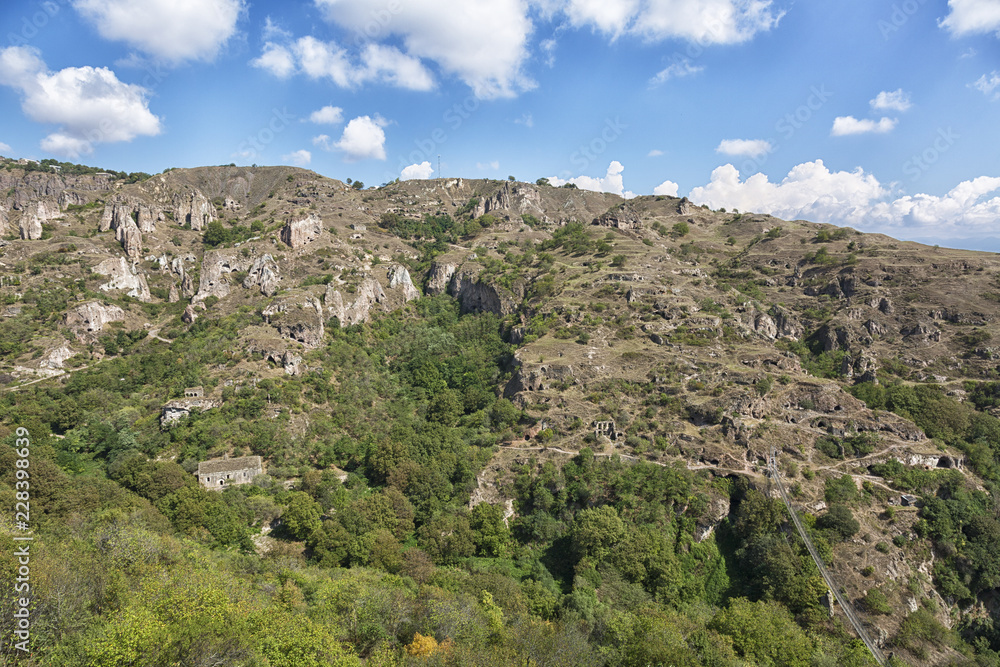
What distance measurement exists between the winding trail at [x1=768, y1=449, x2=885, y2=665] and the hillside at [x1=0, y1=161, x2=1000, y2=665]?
2.23 feet

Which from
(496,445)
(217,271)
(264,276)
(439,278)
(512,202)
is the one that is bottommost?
(496,445)

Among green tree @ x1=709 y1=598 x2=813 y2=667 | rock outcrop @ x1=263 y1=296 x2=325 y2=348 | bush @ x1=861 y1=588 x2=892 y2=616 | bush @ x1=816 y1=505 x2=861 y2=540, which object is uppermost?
rock outcrop @ x1=263 y1=296 x2=325 y2=348

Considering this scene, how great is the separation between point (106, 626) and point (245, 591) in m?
8.72

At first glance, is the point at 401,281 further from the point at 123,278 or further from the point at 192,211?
the point at 192,211

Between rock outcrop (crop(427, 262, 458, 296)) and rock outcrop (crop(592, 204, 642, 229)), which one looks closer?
rock outcrop (crop(427, 262, 458, 296))

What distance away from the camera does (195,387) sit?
52000mm

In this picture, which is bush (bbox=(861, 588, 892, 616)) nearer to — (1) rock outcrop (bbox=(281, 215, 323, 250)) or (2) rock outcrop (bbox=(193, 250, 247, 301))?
(2) rock outcrop (bbox=(193, 250, 247, 301))

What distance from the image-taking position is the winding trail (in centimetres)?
3000

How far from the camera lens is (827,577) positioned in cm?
3397

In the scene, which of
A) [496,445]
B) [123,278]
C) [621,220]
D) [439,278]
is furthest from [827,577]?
[123,278]

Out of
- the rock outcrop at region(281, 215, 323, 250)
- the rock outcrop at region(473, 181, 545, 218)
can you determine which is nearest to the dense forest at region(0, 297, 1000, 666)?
the rock outcrop at region(281, 215, 323, 250)

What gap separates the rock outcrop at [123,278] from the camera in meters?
71.4

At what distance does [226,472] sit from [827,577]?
53.3 metres

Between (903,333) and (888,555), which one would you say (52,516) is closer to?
(888,555)
